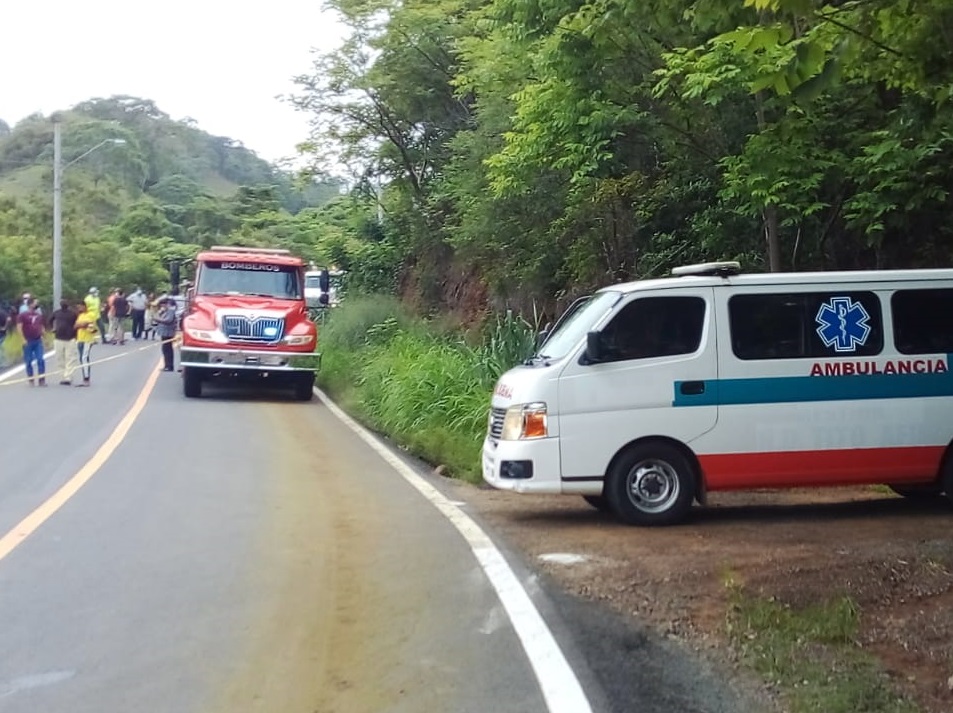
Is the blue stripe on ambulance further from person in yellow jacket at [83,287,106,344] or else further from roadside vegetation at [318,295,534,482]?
person in yellow jacket at [83,287,106,344]

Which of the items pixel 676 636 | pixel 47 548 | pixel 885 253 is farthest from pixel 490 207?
pixel 676 636

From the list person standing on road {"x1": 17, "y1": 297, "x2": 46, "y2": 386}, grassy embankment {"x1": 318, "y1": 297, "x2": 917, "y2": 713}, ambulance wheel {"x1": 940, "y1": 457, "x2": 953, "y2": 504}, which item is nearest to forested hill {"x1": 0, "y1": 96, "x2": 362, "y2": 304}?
grassy embankment {"x1": 318, "y1": 297, "x2": 917, "y2": 713}

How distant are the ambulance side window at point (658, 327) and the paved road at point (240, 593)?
211cm

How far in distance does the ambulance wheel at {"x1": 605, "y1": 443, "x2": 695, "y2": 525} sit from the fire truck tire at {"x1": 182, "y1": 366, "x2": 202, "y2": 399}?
13.5 meters

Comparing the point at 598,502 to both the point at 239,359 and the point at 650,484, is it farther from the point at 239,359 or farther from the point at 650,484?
the point at 239,359

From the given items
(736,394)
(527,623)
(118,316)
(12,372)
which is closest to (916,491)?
(736,394)

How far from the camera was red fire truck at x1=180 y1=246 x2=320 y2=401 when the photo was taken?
71.7ft

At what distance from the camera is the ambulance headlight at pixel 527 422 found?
1005 cm

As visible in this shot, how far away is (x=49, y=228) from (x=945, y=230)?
4461 centimetres

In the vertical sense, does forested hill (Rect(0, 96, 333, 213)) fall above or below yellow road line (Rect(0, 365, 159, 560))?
above

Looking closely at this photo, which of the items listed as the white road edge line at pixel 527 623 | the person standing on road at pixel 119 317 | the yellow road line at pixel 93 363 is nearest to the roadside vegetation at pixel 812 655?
the white road edge line at pixel 527 623

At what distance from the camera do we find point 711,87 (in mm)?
13117

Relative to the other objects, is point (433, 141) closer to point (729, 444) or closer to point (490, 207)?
point (490, 207)

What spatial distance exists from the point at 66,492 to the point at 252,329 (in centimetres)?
1042
